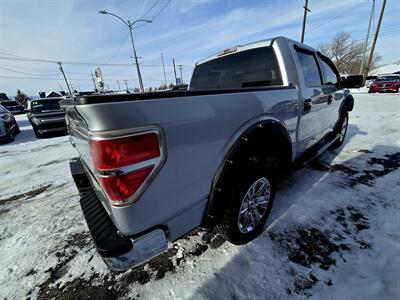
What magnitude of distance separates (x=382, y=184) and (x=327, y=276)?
215 cm

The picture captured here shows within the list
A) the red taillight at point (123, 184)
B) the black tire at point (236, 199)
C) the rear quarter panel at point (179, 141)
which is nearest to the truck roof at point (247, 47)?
the rear quarter panel at point (179, 141)

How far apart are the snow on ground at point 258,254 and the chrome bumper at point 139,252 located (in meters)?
0.62

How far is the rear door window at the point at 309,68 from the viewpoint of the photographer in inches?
109

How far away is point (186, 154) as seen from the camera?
52.0 inches

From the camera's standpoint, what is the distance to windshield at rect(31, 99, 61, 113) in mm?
9302

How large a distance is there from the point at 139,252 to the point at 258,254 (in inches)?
48.3

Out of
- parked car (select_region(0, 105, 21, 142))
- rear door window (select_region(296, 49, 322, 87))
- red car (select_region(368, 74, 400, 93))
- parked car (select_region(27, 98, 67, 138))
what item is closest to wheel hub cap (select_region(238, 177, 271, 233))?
rear door window (select_region(296, 49, 322, 87))

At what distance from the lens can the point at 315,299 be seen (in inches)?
59.9

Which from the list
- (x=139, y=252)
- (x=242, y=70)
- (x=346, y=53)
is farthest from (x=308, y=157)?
(x=346, y=53)

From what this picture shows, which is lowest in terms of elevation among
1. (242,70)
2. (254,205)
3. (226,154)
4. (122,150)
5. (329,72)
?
(254,205)

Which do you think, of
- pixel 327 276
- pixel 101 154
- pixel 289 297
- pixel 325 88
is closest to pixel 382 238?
pixel 327 276

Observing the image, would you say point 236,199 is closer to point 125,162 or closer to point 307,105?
point 125,162

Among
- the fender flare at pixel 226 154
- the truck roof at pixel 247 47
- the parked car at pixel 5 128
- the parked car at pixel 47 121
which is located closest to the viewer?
the fender flare at pixel 226 154

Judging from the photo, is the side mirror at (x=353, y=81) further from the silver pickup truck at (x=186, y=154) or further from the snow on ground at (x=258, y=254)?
the silver pickup truck at (x=186, y=154)
